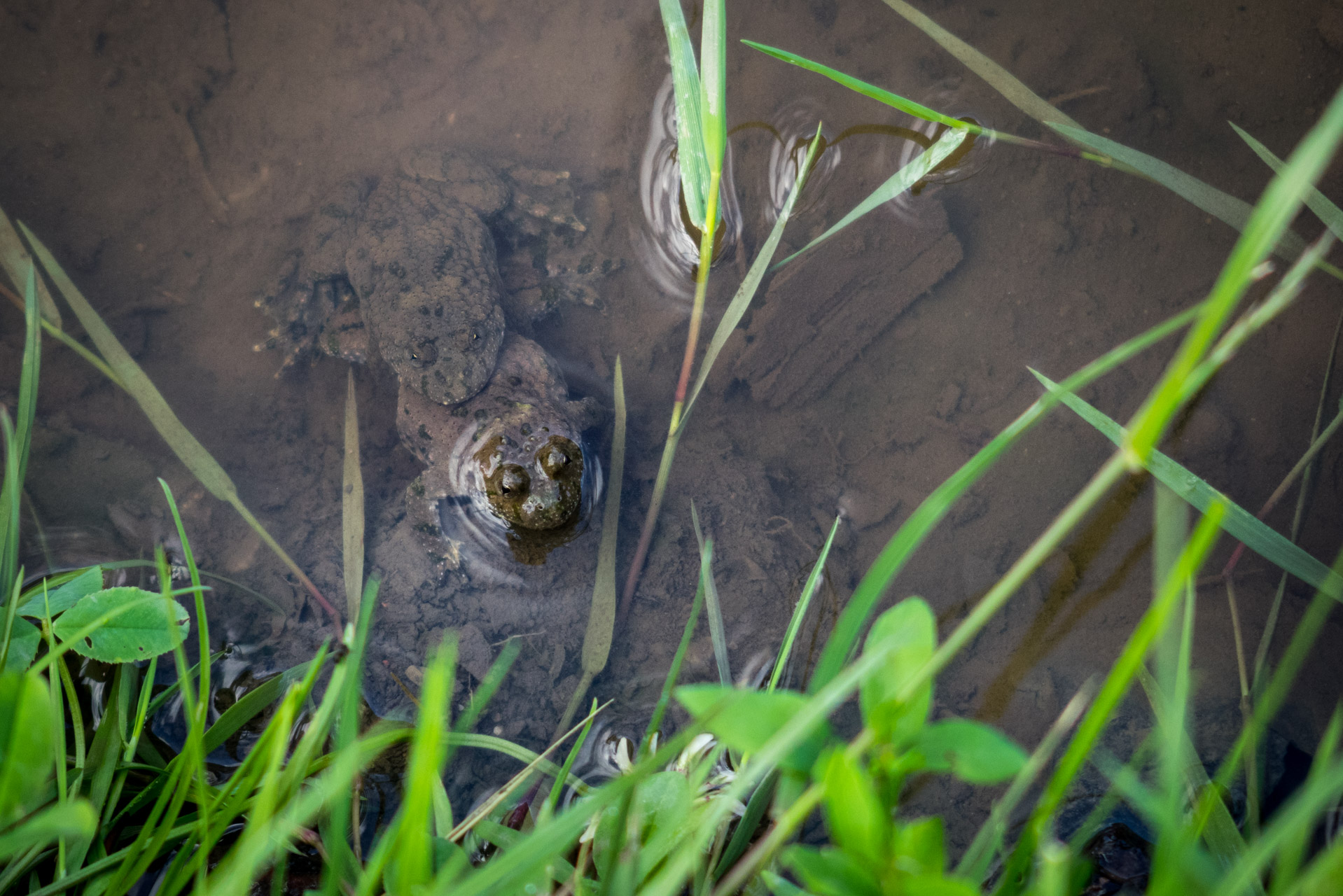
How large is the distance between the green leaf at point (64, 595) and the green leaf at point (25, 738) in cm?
72

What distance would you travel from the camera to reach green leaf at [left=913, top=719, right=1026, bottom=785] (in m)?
1.20

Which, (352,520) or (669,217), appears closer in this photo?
(352,520)

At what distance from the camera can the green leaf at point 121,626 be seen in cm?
181

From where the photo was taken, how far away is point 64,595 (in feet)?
6.35

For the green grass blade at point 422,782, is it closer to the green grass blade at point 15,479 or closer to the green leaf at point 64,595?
the green leaf at point 64,595

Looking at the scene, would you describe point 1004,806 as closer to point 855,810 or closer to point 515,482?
point 855,810

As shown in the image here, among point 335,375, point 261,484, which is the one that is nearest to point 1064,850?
point 261,484

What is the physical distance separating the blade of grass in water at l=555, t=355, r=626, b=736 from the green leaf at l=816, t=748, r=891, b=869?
1953 millimetres

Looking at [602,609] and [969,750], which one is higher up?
[969,750]

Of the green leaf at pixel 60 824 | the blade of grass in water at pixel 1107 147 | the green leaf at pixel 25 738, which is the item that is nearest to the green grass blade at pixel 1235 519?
the blade of grass in water at pixel 1107 147

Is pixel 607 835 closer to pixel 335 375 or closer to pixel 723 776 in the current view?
pixel 723 776

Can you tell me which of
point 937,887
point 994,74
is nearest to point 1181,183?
point 994,74

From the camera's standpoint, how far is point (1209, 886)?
133 cm

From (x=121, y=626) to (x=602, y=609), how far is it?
1864 millimetres
